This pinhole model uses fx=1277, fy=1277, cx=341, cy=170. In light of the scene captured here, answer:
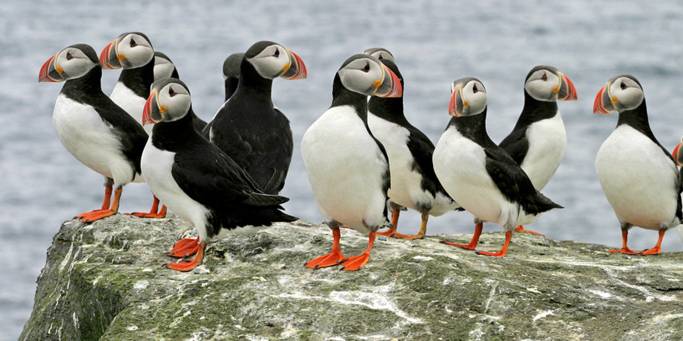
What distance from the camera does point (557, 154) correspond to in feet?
34.8

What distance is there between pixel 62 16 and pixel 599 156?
44.3 metres

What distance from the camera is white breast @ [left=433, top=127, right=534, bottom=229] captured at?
875 centimetres

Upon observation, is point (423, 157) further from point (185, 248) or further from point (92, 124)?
point (92, 124)

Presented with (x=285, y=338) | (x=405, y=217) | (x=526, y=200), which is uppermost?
(x=526, y=200)

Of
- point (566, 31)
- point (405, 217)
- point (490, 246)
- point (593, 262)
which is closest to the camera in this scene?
point (593, 262)

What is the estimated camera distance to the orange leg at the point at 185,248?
865cm

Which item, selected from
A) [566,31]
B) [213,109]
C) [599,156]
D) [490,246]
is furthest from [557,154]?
[566,31]

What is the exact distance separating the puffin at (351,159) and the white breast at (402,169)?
102cm

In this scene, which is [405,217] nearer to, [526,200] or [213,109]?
[213,109]

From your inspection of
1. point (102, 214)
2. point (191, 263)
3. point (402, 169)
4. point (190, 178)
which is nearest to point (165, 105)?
point (190, 178)

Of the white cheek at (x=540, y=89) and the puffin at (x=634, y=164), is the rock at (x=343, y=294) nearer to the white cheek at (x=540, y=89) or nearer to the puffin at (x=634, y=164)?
the puffin at (x=634, y=164)

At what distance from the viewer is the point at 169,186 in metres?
8.27

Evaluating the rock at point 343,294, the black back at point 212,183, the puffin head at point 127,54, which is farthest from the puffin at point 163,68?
the black back at point 212,183

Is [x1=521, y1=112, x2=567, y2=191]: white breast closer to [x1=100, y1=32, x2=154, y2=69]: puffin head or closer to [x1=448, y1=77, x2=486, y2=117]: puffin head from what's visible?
[x1=448, y1=77, x2=486, y2=117]: puffin head
